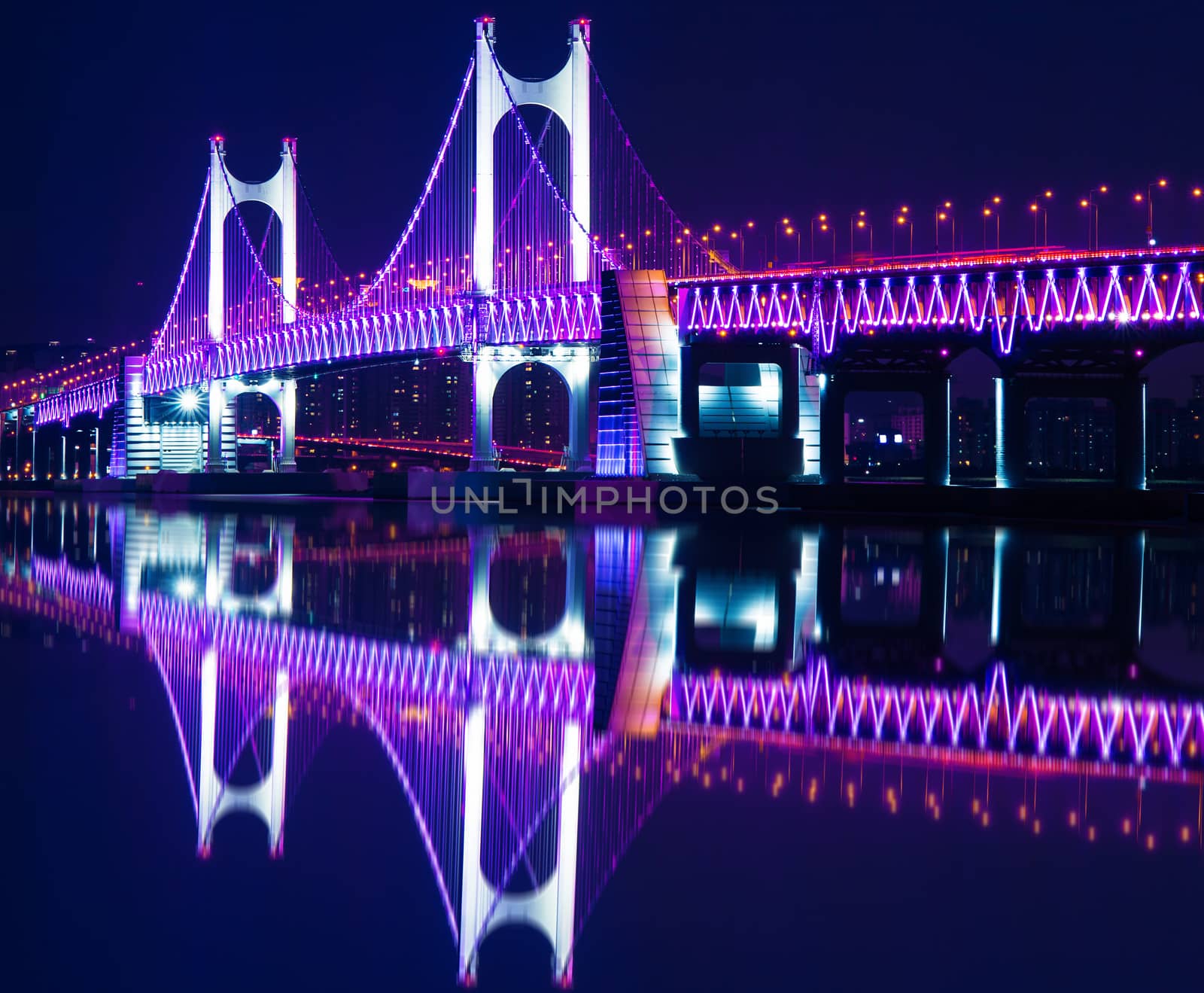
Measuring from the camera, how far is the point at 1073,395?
38.5 meters

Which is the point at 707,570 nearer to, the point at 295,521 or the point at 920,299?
the point at 295,521

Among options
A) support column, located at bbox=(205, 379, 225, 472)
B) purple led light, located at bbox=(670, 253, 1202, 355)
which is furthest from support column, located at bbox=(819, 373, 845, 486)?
support column, located at bbox=(205, 379, 225, 472)

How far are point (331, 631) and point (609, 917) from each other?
234 inches

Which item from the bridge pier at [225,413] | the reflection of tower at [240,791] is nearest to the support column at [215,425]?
the bridge pier at [225,413]

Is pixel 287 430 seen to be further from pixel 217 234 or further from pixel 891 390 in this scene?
pixel 891 390

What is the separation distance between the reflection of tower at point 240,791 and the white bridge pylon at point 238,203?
57171 mm

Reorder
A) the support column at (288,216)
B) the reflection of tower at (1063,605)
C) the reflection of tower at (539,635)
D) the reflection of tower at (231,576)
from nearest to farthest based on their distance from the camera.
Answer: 1. the reflection of tower at (539,635)
2. the reflection of tower at (1063,605)
3. the reflection of tower at (231,576)
4. the support column at (288,216)

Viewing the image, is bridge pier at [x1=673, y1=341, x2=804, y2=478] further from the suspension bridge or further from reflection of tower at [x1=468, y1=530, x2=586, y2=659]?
reflection of tower at [x1=468, y1=530, x2=586, y2=659]

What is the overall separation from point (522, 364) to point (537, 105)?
771cm

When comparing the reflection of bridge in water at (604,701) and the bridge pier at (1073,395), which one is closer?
the reflection of bridge in water at (604,701)

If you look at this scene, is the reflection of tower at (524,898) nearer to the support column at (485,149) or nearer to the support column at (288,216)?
the support column at (485,149)

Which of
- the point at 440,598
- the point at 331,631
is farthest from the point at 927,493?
the point at 331,631

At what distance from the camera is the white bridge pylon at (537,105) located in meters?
42.7

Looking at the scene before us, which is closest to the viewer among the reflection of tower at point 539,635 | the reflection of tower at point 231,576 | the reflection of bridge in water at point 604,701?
the reflection of bridge in water at point 604,701
